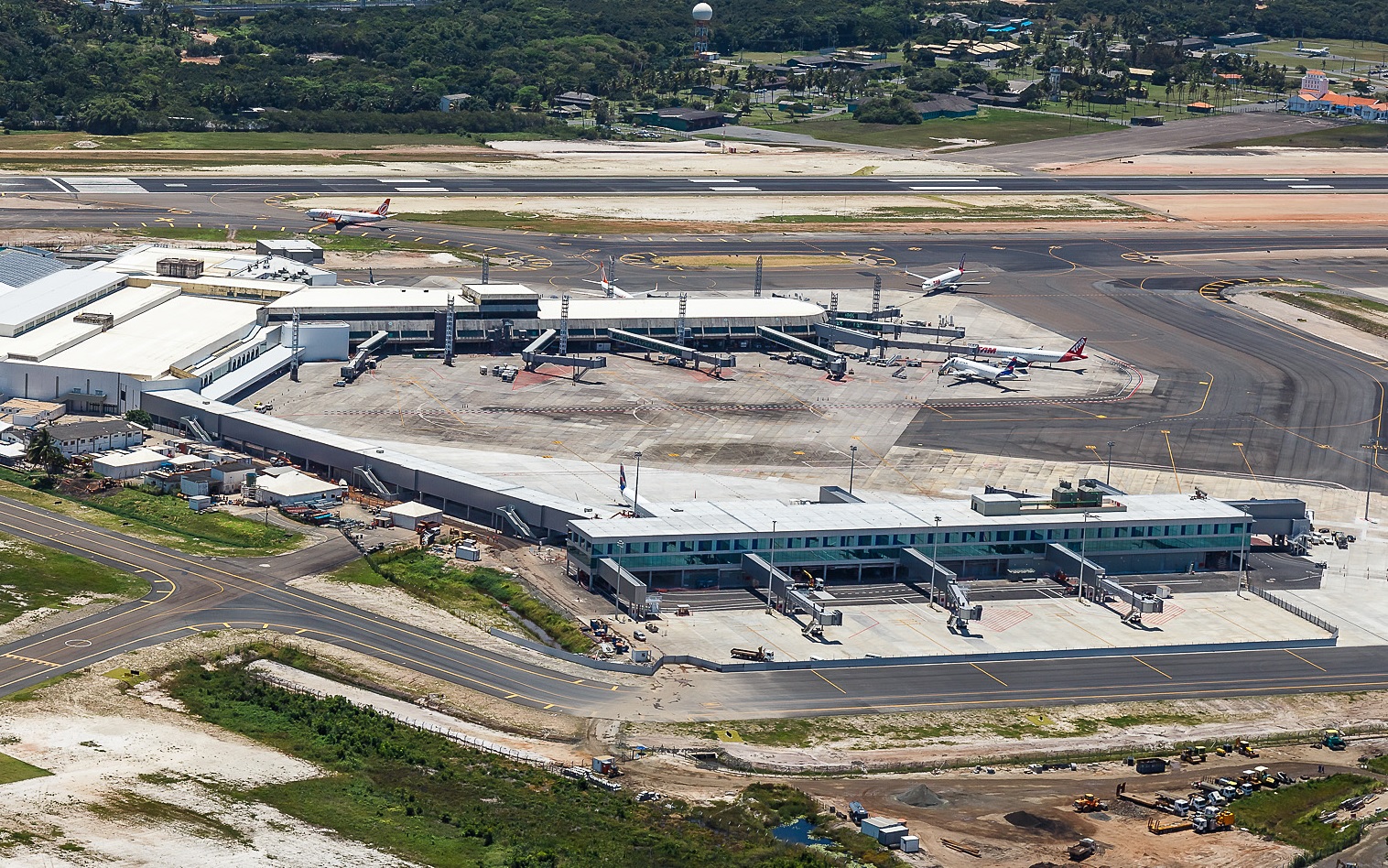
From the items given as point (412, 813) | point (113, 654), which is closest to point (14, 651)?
point (113, 654)

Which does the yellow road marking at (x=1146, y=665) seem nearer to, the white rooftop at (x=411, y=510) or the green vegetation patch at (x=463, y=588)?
the green vegetation patch at (x=463, y=588)

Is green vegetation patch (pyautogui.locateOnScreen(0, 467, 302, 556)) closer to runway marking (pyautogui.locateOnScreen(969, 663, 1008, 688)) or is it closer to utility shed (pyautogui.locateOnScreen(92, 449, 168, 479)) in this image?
utility shed (pyautogui.locateOnScreen(92, 449, 168, 479))

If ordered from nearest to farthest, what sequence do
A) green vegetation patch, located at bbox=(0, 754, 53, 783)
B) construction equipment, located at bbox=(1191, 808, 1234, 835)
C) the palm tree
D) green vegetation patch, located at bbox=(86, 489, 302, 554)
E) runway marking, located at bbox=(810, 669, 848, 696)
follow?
green vegetation patch, located at bbox=(0, 754, 53, 783) < construction equipment, located at bbox=(1191, 808, 1234, 835) < runway marking, located at bbox=(810, 669, 848, 696) < green vegetation patch, located at bbox=(86, 489, 302, 554) < the palm tree

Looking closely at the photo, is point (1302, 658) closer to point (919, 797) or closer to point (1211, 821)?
point (1211, 821)

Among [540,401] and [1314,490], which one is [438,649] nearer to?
[540,401]

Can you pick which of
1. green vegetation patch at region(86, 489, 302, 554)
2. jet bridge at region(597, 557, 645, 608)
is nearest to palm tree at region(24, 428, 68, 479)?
green vegetation patch at region(86, 489, 302, 554)

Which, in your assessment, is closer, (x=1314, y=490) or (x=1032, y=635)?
(x=1032, y=635)
